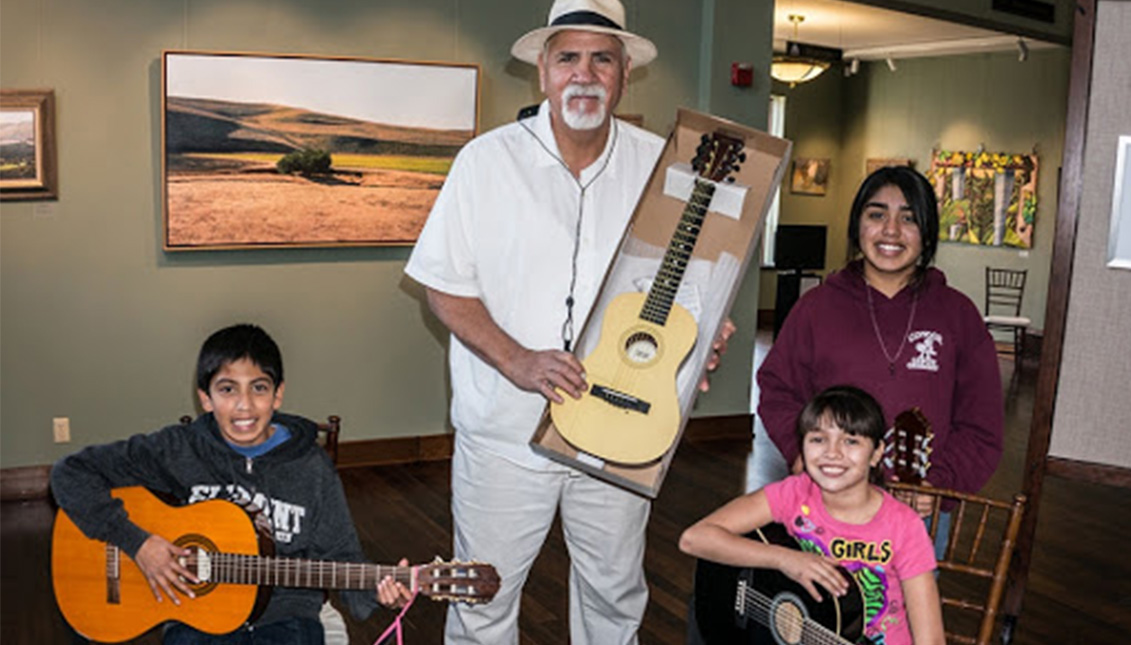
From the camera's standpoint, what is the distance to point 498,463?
2.29 meters

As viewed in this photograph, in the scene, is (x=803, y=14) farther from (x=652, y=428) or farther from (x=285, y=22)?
(x=652, y=428)

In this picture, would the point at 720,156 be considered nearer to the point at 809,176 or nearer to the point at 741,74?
the point at 741,74

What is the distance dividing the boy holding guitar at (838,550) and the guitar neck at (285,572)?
0.63 meters

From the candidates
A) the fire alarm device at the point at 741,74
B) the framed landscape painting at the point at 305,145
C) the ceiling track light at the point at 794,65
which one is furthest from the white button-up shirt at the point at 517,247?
the ceiling track light at the point at 794,65

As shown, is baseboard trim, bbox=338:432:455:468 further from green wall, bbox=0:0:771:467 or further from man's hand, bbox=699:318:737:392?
man's hand, bbox=699:318:737:392

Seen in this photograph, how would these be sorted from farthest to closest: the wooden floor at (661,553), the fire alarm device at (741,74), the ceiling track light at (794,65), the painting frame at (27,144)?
the ceiling track light at (794,65) < the fire alarm device at (741,74) < the painting frame at (27,144) < the wooden floor at (661,553)

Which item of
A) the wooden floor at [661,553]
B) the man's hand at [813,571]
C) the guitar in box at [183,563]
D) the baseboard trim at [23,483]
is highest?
the man's hand at [813,571]

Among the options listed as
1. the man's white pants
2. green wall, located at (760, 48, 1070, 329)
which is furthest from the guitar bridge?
green wall, located at (760, 48, 1070, 329)

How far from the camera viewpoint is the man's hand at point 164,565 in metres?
2.11

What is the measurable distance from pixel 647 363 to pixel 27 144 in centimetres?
324

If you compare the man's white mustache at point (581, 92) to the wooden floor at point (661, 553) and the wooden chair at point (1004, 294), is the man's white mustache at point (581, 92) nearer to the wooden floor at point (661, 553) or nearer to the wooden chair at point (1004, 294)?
the wooden floor at point (661, 553)

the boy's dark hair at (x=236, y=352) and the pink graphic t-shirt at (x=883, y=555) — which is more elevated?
the boy's dark hair at (x=236, y=352)

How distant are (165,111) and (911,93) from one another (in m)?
8.84

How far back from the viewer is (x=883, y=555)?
1.94m
